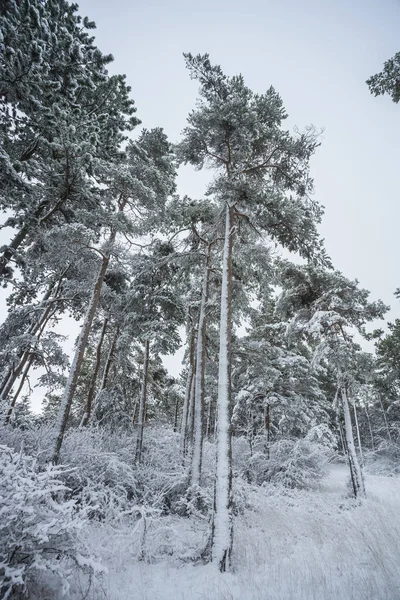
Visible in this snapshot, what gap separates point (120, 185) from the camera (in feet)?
33.8

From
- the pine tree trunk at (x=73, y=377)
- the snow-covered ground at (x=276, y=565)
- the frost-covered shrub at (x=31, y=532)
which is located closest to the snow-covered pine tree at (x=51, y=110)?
the pine tree trunk at (x=73, y=377)

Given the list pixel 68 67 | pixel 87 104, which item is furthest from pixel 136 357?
pixel 68 67

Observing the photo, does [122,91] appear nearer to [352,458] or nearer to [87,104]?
[87,104]

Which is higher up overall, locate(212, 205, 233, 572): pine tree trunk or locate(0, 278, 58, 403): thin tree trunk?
locate(0, 278, 58, 403): thin tree trunk

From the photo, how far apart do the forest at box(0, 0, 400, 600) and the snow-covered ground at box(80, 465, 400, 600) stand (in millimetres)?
40

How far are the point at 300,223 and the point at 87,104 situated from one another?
8.28 m

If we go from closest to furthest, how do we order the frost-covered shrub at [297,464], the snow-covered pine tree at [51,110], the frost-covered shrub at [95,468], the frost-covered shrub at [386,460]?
the snow-covered pine tree at [51,110] < the frost-covered shrub at [95,468] < the frost-covered shrub at [297,464] < the frost-covered shrub at [386,460]

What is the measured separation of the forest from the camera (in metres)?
4.04

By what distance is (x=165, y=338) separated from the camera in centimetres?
1093

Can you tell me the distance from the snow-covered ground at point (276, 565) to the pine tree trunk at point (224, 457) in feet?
1.10

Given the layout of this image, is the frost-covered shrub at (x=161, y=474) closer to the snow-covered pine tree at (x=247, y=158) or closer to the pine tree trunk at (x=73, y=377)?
the pine tree trunk at (x=73, y=377)

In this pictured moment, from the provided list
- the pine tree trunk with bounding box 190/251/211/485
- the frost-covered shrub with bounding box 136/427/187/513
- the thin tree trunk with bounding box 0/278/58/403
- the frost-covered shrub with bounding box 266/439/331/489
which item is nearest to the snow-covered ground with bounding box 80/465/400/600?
the frost-covered shrub with bounding box 136/427/187/513

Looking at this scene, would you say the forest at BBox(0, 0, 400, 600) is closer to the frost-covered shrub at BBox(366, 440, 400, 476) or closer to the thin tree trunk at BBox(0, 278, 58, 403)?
the thin tree trunk at BBox(0, 278, 58, 403)

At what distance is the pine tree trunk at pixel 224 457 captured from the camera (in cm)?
500
